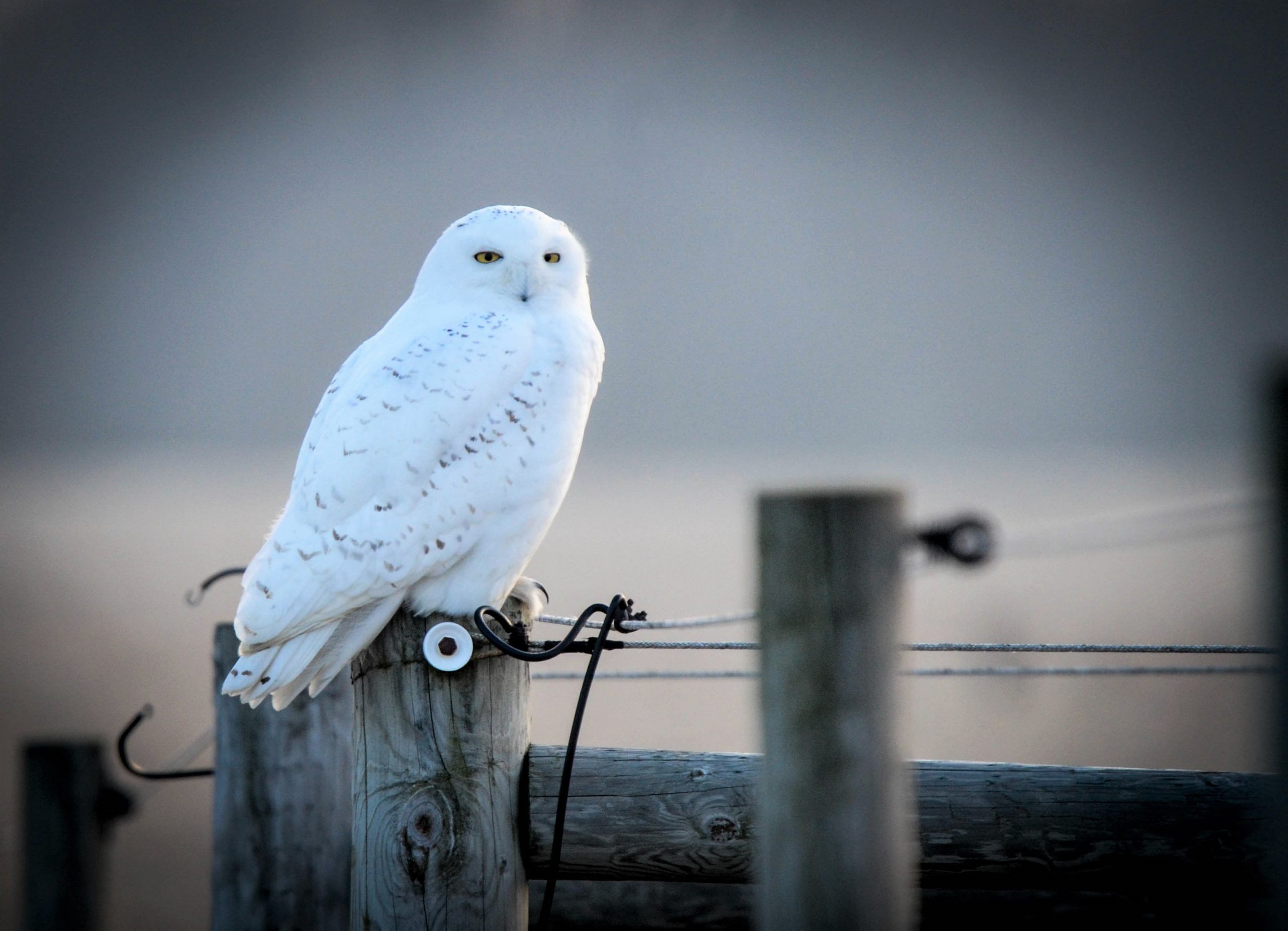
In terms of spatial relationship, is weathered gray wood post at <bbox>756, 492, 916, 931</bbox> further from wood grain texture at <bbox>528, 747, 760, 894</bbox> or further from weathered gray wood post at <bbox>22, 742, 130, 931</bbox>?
weathered gray wood post at <bbox>22, 742, 130, 931</bbox>

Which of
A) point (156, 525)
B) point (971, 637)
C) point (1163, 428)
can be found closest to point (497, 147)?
point (1163, 428)

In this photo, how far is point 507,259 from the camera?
9.69ft

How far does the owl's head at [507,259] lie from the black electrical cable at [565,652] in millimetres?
1123

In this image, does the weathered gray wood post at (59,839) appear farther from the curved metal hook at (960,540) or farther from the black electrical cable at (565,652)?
the curved metal hook at (960,540)

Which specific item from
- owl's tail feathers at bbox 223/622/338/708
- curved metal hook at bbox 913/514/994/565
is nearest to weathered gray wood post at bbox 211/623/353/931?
owl's tail feathers at bbox 223/622/338/708

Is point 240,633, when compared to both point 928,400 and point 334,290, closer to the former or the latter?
point 928,400

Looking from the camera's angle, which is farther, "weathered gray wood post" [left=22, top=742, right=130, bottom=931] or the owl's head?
"weathered gray wood post" [left=22, top=742, right=130, bottom=931]

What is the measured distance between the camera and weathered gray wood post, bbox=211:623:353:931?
2846 millimetres

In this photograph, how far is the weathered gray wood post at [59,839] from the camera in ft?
10.3

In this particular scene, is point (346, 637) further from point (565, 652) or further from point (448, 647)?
point (565, 652)

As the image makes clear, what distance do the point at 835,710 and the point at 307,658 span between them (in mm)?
1399

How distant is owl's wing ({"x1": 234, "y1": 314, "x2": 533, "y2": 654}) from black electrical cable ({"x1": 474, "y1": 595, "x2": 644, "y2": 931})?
533mm

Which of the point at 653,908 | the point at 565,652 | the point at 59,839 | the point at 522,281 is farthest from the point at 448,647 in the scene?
the point at 59,839

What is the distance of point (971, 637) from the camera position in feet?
39.2
